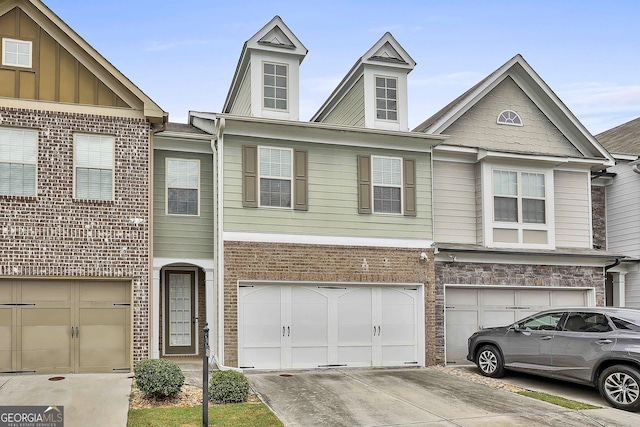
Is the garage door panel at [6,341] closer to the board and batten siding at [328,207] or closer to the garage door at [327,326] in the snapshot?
the garage door at [327,326]

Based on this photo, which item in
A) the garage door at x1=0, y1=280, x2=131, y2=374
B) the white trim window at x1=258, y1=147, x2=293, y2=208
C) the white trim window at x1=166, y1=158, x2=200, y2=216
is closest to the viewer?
the garage door at x1=0, y1=280, x2=131, y2=374

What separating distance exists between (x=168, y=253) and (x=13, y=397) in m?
5.20

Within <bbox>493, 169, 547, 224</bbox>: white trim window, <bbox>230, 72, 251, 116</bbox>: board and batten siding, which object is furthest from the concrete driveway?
<bbox>230, 72, 251, 116</bbox>: board and batten siding

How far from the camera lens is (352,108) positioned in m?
19.4

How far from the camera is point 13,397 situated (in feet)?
40.9

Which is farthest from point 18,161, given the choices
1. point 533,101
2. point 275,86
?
point 533,101

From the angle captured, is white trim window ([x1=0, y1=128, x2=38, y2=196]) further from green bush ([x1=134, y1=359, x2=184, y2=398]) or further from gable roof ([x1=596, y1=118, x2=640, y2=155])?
gable roof ([x1=596, y1=118, x2=640, y2=155])

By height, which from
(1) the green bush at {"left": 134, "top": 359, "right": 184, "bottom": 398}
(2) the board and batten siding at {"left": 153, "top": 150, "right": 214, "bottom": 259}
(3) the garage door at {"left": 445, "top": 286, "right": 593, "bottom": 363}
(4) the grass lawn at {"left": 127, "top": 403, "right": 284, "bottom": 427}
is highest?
(2) the board and batten siding at {"left": 153, "top": 150, "right": 214, "bottom": 259}

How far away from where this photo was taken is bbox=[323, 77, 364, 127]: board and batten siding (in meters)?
18.7

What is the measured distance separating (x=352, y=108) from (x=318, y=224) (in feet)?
13.5

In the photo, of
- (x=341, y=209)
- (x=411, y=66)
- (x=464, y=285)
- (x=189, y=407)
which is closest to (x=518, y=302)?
(x=464, y=285)

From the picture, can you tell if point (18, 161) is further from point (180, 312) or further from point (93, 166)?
point (180, 312)

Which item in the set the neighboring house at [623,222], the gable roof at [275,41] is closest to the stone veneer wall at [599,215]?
the neighboring house at [623,222]

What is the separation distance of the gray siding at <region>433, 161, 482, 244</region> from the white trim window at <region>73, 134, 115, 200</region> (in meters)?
8.39
